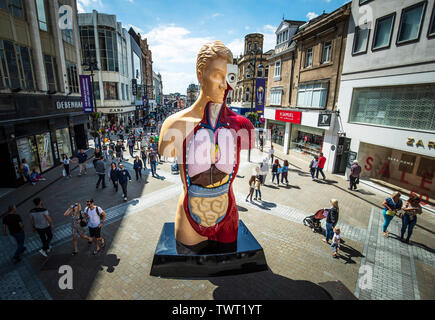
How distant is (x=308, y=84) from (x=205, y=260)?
51.9ft

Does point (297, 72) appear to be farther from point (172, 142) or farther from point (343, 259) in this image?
point (172, 142)

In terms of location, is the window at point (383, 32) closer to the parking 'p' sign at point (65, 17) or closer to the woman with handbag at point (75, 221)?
the woman with handbag at point (75, 221)

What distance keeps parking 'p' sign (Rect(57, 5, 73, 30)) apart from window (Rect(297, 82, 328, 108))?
17.5m

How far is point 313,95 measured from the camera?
630 inches

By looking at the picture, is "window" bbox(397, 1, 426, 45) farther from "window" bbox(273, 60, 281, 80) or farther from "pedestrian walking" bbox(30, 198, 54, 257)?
"pedestrian walking" bbox(30, 198, 54, 257)

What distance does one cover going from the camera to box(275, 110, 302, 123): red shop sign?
659 inches

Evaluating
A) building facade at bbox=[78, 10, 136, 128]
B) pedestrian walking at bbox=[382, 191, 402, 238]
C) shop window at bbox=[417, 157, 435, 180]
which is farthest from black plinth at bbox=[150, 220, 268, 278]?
building facade at bbox=[78, 10, 136, 128]

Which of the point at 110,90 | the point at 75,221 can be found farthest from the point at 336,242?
the point at 110,90

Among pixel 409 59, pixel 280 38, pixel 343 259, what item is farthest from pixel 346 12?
pixel 343 259

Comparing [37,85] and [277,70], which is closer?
[37,85]

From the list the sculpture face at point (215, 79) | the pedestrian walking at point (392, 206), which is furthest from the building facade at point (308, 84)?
the sculpture face at point (215, 79)

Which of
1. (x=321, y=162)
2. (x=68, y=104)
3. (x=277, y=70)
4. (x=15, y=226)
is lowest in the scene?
(x=15, y=226)

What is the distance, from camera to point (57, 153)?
47.5 feet

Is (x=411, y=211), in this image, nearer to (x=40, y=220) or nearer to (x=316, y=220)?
(x=316, y=220)
